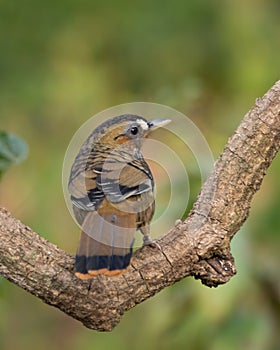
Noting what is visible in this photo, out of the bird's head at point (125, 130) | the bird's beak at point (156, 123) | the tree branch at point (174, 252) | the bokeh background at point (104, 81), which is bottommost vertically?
the tree branch at point (174, 252)

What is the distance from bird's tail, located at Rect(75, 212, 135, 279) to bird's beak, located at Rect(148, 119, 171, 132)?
1.85 ft

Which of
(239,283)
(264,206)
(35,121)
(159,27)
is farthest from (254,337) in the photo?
(159,27)

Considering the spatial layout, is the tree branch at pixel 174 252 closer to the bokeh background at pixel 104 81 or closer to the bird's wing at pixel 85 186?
the bird's wing at pixel 85 186

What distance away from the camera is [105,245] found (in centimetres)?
298

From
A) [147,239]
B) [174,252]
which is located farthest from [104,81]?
[174,252]

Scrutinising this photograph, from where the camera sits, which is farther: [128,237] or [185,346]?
[185,346]

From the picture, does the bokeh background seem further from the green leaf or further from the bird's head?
the green leaf

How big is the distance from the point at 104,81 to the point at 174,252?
332cm

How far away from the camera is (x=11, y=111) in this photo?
19.6ft

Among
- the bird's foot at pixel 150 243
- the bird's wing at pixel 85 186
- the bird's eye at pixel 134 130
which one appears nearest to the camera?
the bird's foot at pixel 150 243

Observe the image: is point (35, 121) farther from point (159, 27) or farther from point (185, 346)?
point (185, 346)

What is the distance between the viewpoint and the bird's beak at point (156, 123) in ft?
12.0

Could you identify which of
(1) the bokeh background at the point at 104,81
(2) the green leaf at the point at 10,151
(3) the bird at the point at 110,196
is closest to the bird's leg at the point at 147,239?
(3) the bird at the point at 110,196

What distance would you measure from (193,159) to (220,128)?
1.26m
